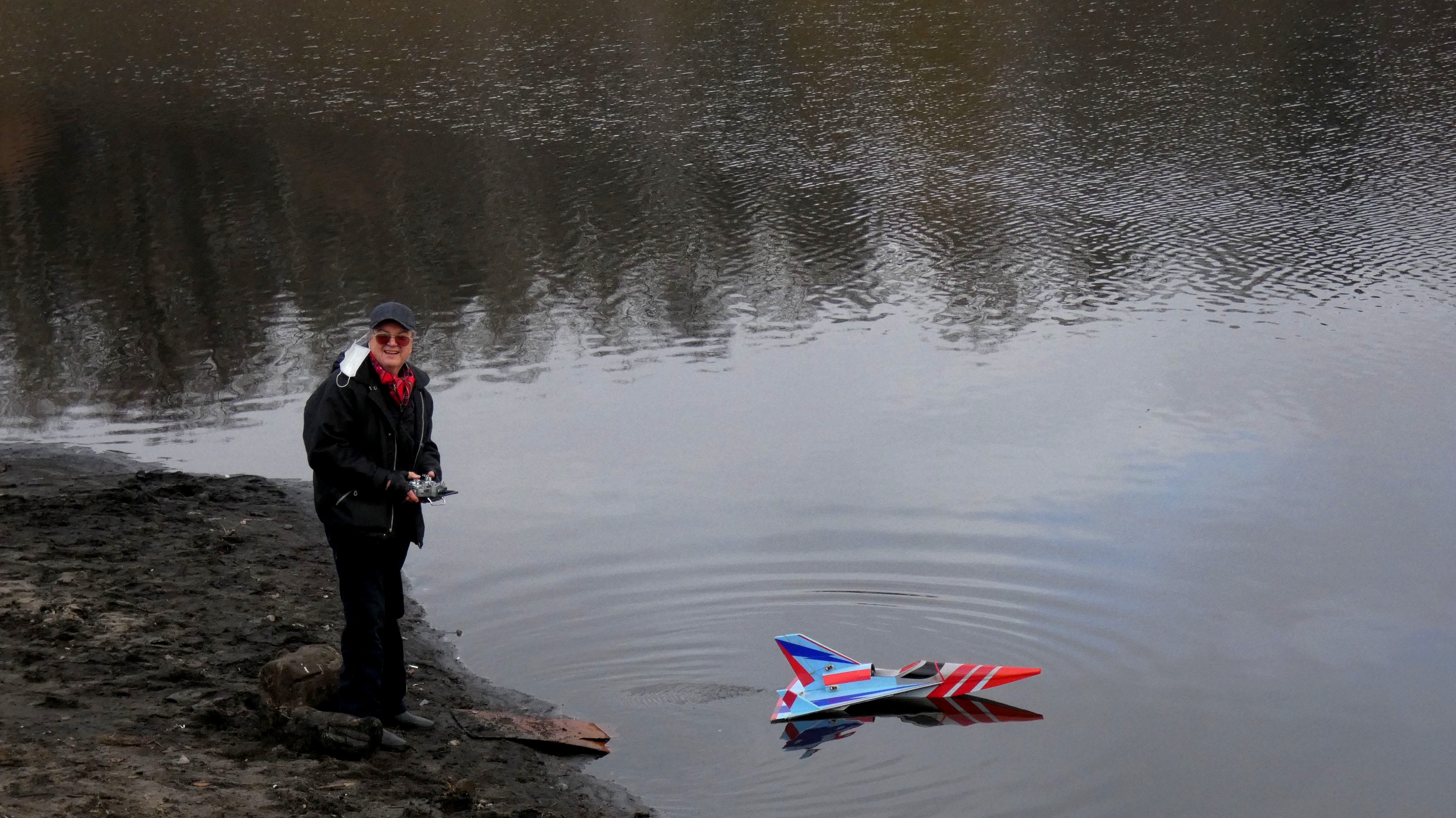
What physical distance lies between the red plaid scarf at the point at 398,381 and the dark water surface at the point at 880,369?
2.66 metres

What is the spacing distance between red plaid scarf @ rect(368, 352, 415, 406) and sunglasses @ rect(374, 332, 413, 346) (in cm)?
7

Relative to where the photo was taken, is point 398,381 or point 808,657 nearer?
point 398,381

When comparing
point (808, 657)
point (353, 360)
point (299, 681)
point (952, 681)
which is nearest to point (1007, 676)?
point (952, 681)

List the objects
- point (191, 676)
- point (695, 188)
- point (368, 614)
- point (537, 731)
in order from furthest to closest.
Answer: point (695, 188), point (537, 731), point (191, 676), point (368, 614)

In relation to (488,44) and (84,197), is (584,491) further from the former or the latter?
(488,44)

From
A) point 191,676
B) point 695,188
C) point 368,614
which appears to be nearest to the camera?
point 368,614

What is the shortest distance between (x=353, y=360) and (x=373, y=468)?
0.51 meters

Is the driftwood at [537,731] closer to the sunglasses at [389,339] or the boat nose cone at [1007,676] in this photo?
the boat nose cone at [1007,676]

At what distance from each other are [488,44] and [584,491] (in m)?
30.1

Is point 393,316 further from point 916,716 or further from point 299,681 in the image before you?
point 916,716

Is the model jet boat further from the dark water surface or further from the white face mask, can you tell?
the white face mask

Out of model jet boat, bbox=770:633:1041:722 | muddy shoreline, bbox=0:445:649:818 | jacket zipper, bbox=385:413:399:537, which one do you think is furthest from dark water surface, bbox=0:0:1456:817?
jacket zipper, bbox=385:413:399:537

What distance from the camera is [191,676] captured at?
819cm

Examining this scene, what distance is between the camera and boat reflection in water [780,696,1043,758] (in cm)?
891
